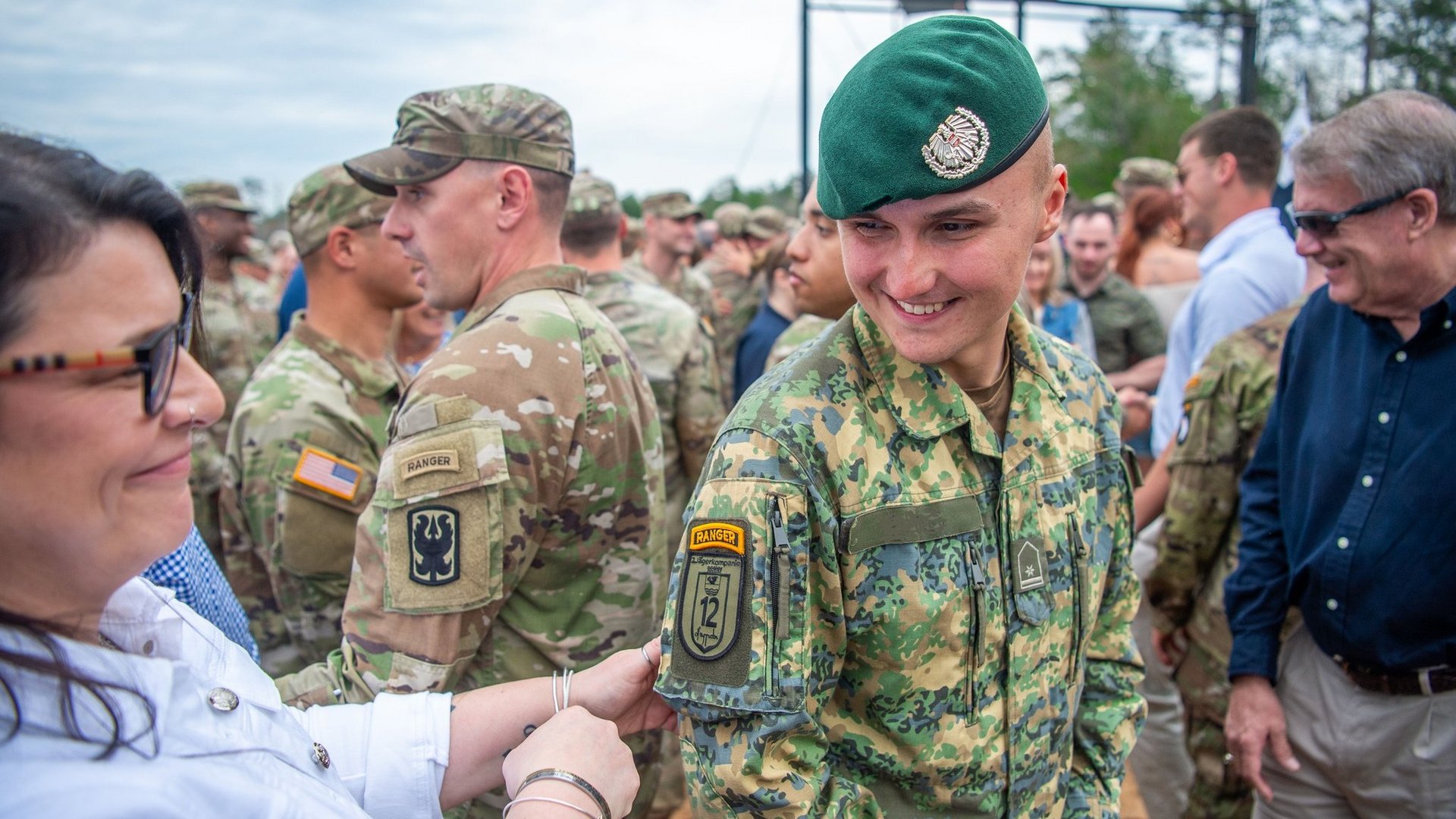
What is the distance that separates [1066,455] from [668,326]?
8.45 feet

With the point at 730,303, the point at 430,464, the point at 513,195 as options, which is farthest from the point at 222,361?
the point at 430,464

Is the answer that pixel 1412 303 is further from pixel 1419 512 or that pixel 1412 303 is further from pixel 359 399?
pixel 359 399

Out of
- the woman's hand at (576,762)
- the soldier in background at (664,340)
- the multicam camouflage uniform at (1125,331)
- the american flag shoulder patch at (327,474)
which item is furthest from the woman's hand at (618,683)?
the multicam camouflage uniform at (1125,331)

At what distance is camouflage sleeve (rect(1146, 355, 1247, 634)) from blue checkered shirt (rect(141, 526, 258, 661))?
2699mm

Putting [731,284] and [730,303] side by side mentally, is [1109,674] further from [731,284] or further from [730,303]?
[731,284]

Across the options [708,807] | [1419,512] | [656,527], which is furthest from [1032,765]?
[1419,512]

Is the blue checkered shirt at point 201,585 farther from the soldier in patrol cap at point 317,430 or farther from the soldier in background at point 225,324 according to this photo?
the soldier in background at point 225,324

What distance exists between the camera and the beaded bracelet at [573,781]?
1348 mm

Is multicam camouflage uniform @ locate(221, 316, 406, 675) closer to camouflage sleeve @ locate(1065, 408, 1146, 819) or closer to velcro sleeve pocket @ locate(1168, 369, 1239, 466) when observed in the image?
camouflage sleeve @ locate(1065, 408, 1146, 819)

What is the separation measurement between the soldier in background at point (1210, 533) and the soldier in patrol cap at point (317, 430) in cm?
257

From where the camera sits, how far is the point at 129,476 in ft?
3.30

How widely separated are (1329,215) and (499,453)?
2.07m

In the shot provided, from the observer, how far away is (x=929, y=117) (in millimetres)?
1399

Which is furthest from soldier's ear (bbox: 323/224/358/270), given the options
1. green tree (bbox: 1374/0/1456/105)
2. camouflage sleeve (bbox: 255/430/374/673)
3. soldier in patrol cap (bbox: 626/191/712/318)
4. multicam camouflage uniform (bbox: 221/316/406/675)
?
green tree (bbox: 1374/0/1456/105)
